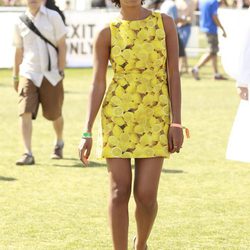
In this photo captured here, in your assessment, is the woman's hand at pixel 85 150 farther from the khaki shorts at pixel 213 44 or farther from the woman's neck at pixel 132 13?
the khaki shorts at pixel 213 44

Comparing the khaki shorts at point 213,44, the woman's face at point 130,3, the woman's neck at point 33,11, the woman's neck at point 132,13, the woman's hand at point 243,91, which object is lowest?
the khaki shorts at point 213,44

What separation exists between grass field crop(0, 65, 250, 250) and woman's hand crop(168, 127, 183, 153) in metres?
1.36

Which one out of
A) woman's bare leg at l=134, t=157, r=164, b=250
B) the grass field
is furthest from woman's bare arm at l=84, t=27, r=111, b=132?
the grass field

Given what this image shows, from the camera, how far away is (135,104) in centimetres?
705

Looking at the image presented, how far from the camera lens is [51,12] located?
40.8 ft

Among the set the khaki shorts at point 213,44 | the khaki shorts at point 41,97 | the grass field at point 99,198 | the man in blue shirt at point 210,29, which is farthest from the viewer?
the khaki shorts at point 213,44

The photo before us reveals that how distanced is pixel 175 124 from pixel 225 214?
8.91 feet

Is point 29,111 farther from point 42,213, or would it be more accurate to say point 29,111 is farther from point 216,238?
point 216,238

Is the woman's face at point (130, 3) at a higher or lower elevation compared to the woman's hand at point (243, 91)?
higher

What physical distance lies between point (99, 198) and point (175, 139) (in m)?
3.47

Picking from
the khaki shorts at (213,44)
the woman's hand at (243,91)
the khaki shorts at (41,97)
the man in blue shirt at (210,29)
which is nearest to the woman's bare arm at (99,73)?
the woman's hand at (243,91)

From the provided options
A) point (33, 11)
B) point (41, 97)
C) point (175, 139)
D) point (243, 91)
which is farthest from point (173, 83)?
point (41, 97)

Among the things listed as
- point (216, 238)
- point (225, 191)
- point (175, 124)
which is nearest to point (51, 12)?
point (225, 191)

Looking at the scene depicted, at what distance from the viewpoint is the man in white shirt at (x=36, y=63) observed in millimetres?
12422
